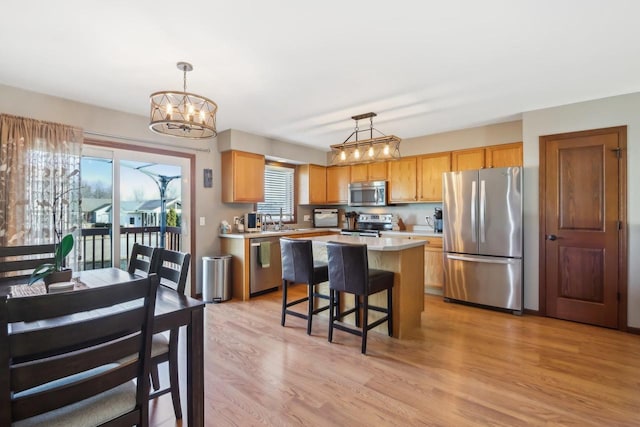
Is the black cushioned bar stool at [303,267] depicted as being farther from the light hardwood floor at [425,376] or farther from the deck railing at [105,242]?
the deck railing at [105,242]

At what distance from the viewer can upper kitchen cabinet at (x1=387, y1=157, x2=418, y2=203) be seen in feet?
16.7

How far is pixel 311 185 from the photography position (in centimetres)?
595

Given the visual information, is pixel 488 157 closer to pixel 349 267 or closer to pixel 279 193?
pixel 349 267

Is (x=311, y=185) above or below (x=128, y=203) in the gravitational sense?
above

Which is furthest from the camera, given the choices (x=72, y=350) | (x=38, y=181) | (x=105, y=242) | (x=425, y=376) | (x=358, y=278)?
(x=105, y=242)

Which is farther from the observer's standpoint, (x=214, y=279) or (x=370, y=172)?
(x=370, y=172)

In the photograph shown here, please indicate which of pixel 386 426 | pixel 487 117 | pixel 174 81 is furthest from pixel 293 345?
pixel 487 117

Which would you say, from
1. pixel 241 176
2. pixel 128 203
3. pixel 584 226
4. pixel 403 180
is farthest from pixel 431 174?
pixel 128 203

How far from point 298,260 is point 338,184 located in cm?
320

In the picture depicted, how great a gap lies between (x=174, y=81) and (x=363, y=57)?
172 centimetres

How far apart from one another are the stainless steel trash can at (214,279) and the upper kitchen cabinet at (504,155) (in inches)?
158

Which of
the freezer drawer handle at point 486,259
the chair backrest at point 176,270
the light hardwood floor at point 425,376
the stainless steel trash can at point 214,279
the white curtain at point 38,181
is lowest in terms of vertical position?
the light hardwood floor at point 425,376

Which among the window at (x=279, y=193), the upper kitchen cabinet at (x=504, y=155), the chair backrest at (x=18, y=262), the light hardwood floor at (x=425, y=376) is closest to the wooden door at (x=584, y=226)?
the light hardwood floor at (x=425, y=376)

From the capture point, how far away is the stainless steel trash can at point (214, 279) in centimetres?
420
